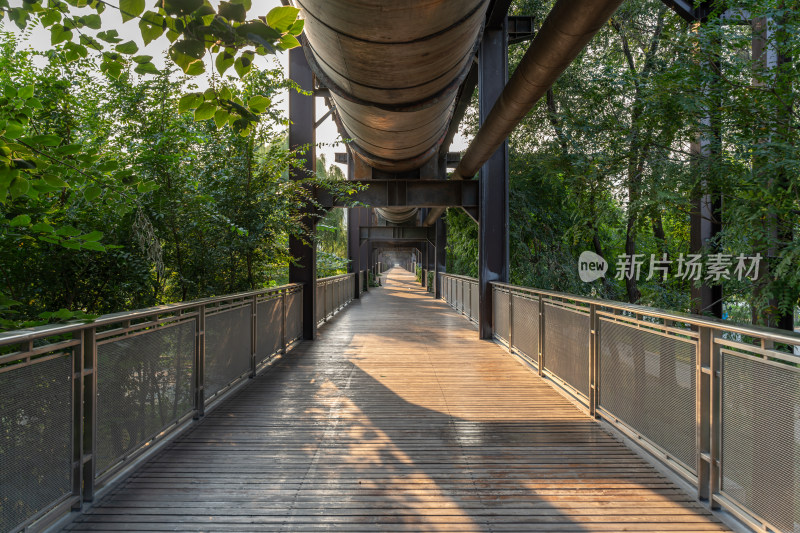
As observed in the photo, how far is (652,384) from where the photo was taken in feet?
10.9

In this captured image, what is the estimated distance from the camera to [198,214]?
5285 mm

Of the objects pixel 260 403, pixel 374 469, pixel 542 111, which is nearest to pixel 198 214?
pixel 260 403

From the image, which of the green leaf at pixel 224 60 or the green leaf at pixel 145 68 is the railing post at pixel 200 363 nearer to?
the green leaf at pixel 145 68

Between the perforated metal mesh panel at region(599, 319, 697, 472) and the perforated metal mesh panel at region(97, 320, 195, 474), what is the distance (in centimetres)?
378

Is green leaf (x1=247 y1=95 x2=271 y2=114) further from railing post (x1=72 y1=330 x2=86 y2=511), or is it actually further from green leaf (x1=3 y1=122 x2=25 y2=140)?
railing post (x1=72 y1=330 x2=86 y2=511)

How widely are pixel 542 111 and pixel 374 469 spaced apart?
34.8 ft

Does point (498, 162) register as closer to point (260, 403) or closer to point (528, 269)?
point (528, 269)

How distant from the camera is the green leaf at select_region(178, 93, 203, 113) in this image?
6.25 ft

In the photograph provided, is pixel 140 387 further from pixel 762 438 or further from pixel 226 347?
pixel 762 438

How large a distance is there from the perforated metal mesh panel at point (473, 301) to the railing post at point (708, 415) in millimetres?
8110

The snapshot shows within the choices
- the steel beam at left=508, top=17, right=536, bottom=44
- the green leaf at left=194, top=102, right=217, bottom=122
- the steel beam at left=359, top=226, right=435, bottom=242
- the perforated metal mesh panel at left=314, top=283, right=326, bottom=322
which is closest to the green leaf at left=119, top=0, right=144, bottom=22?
the green leaf at left=194, top=102, right=217, bottom=122

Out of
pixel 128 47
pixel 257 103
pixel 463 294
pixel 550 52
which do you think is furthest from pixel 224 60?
pixel 463 294

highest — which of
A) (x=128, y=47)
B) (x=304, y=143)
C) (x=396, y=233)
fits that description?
(x=304, y=143)

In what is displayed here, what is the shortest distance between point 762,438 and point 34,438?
12.6 ft
